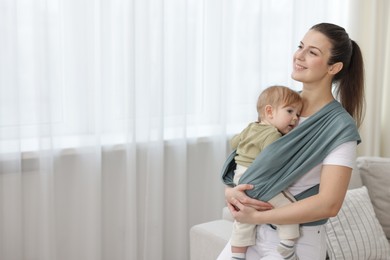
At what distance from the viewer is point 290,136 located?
5.18 feet

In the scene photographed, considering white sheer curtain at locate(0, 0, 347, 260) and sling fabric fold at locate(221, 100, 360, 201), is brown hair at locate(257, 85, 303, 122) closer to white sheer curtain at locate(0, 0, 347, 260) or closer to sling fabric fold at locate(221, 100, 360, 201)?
sling fabric fold at locate(221, 100, 360, 201)

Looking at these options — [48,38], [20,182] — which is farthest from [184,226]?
[48,38]

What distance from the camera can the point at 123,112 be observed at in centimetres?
267

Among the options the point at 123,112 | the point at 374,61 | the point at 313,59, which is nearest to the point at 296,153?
the point at 313,59

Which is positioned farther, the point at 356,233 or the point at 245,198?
the point at 356,233

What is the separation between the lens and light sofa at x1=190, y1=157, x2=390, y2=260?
2.30 m

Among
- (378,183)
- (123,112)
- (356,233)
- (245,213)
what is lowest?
(356,233)

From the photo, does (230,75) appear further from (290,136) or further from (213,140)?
(290,136)

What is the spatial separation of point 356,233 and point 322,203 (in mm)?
999

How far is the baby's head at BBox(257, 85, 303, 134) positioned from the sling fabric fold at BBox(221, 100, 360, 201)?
0.06 metres

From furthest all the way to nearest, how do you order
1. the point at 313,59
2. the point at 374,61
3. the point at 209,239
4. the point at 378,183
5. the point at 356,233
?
1. the point at 374,61
2. the point at 378,183
3. the point at 356,233
4. the point at 209,239
5. the point at 313,59

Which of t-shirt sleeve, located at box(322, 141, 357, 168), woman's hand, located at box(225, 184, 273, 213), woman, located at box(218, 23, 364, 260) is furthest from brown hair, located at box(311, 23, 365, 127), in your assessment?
woman's hand, located at box(225, 184, 273, 213)

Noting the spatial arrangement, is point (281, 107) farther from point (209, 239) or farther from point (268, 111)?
→ point (209, 239)

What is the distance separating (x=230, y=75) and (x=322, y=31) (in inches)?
57.5
